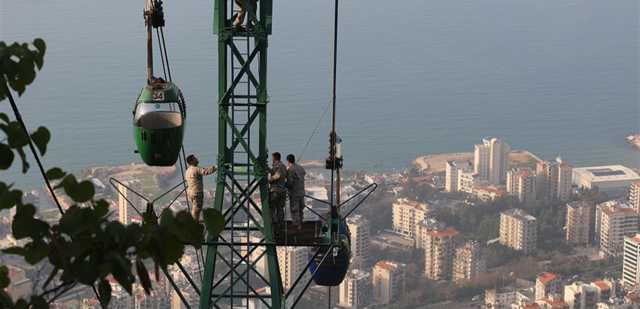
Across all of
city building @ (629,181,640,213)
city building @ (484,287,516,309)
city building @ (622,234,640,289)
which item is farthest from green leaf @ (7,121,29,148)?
city building @ (629,181,640,213)

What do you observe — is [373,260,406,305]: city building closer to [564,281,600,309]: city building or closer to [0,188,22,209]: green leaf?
[564,281,600,309]: city building

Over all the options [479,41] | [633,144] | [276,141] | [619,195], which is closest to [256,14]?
[276,141]

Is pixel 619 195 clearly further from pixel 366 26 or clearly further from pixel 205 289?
pixel 205 289

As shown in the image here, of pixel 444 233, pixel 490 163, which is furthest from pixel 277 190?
pixel 490 163

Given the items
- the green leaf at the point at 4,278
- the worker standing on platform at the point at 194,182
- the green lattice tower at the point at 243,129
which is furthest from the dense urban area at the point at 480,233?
the green leaf at the point at 4,278

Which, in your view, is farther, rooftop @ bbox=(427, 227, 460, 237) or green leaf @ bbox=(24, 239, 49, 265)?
rooftop @ bbox=(427, 227, 460, 237)

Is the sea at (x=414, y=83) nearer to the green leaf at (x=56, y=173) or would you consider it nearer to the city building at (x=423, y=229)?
the city building at (x=423, y=229)

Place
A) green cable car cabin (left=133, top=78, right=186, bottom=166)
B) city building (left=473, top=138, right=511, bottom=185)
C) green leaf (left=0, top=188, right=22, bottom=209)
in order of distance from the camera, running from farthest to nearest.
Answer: city building (left=473, top=138, right=511, bottom=185), green cable car cabin (left=133, top=78, right=186, bottom=166), green leaf (left=0, top=188, right=22, bottom=209)
